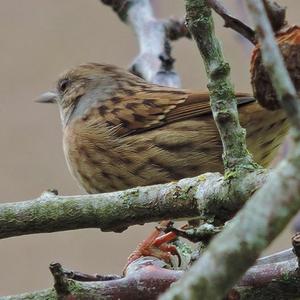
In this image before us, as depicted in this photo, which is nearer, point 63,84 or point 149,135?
point 149,135

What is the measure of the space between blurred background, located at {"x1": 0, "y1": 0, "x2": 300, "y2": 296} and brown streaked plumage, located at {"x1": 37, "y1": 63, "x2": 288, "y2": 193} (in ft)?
4.20

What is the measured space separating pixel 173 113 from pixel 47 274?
211 cm

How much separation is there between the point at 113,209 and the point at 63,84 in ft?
8.61

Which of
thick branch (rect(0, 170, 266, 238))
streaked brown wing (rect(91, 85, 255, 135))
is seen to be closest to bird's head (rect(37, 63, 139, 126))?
streaked brown wing (rect(91, 85, 255, 135))

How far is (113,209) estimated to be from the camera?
2.11 metres

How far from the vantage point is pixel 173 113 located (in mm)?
3730

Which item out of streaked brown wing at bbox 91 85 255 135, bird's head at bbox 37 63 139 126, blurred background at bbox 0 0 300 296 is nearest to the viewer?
streaked brown wing at bbox 91 85 255 135

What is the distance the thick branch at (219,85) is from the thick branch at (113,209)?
3.0 inches

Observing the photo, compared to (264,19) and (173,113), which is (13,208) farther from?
(173,113)

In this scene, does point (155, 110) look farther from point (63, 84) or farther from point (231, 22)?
point (231, 22)

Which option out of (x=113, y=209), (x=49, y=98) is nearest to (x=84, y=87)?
(x=49, y=98)

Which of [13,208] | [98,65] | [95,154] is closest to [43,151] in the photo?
[98,65]

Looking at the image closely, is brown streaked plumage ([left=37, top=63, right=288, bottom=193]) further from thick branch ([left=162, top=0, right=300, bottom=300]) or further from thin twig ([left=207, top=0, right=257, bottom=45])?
thick branch ([left=162, top=0, right=300, bottom=300])

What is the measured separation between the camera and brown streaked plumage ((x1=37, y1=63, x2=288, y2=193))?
11.4 feet
